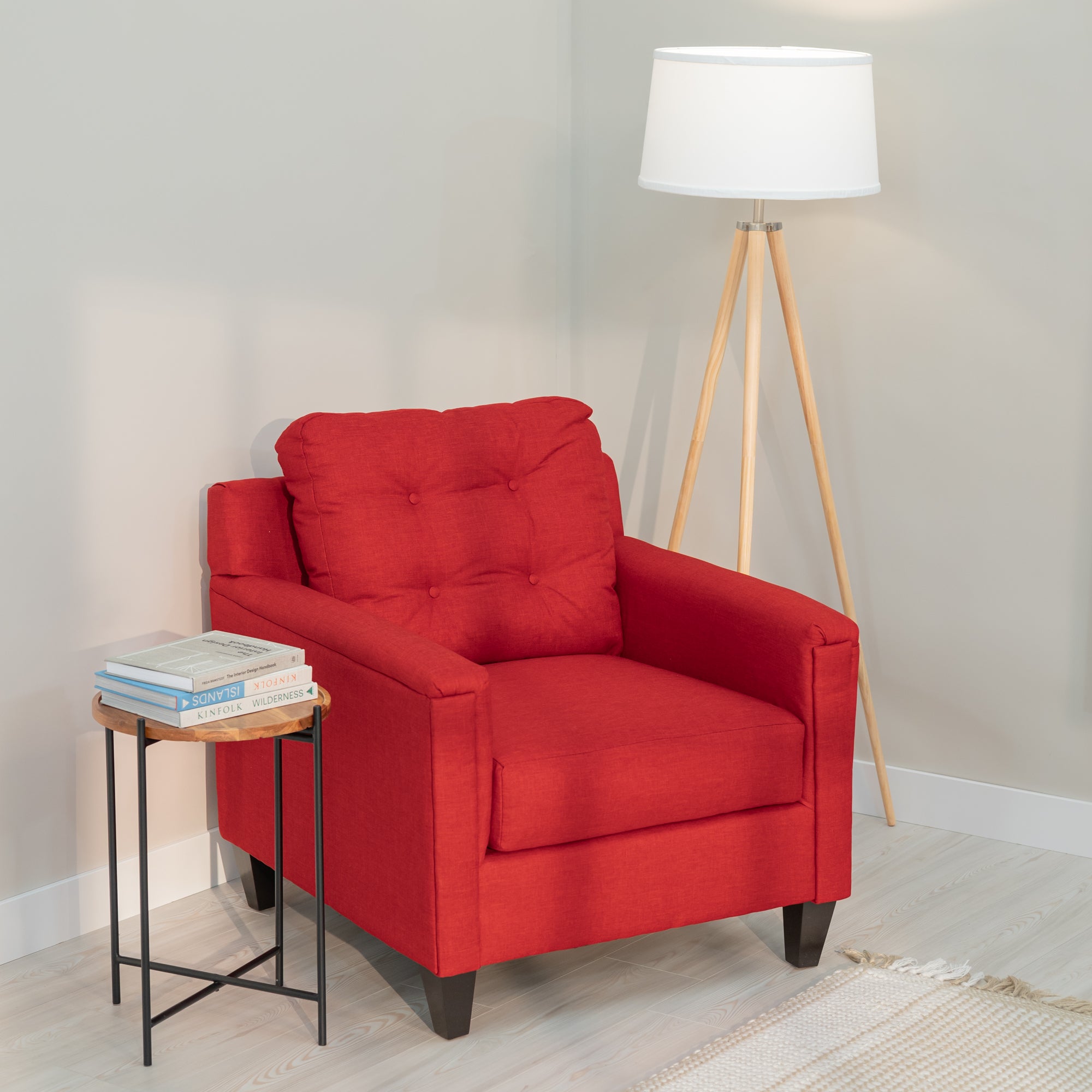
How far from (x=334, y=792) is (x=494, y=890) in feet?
1.09

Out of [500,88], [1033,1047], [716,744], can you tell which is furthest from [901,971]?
[500,88]

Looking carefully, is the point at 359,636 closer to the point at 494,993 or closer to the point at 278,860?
the point at 278,860

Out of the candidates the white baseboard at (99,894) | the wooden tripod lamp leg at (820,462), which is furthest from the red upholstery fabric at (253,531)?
the wooden tripod lamp leg at (820,462)

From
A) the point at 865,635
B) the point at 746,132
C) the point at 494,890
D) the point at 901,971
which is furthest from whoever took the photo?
the point at 865,635

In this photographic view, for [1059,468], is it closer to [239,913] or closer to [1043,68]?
[1043,68]

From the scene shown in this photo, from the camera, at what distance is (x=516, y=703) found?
7.57ft

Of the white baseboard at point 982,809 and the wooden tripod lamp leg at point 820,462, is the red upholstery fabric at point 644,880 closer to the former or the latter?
the wooden tripod lamp leg at point 820,462

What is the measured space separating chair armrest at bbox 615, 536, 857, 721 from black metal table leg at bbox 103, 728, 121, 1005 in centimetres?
104

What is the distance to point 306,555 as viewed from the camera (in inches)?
98.0

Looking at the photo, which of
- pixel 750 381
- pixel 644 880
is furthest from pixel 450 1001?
pixel 750 381

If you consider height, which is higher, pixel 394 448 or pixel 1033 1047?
pixel 394 448

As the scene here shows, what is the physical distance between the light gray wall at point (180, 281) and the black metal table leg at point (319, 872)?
0.65m

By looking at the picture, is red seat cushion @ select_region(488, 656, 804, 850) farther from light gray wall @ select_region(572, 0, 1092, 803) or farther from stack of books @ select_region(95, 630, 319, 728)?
light gray wall @ select_region(572, 0, 1092, 803)

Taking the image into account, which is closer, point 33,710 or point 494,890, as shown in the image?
point 494,890
